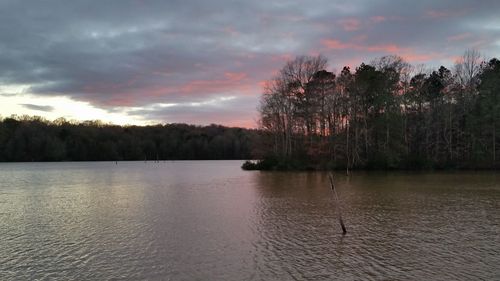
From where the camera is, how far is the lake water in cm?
1231

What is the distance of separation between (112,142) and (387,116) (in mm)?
116423

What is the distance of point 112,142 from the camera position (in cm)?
15188

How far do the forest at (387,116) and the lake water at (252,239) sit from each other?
34864 millimetres

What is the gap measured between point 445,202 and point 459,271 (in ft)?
54.1

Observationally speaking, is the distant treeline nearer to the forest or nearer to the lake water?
the forest

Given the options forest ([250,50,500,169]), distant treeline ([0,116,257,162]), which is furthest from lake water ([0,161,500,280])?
distant treeline ([0,116,257,162])

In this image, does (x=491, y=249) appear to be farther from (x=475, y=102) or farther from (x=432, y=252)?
(x=475, y=102)

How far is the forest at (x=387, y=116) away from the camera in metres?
62.3

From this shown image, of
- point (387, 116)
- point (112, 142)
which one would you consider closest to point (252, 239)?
point (387, 116)

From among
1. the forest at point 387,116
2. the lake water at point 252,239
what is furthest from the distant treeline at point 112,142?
the lake water at point 252,239

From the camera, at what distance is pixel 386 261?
13.2 metres

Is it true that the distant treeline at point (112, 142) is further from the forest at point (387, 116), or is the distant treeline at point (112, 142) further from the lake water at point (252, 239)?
the lake water at point (252, 239)

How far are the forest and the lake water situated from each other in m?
34.9

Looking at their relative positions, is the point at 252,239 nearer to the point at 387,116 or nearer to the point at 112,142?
the point at 387,116
